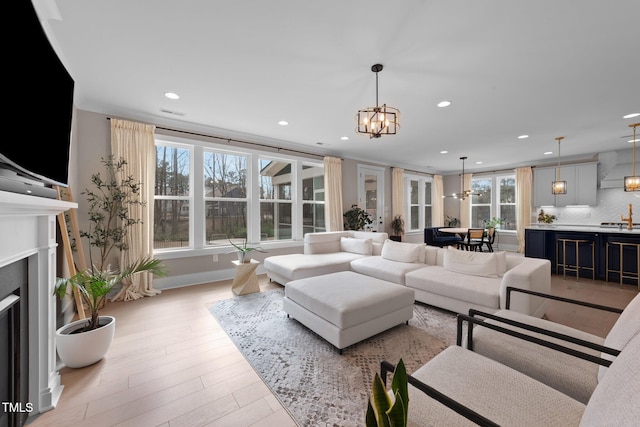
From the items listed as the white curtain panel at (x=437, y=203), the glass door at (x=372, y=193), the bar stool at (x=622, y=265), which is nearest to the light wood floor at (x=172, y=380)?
the bar stool at (x=622, y=265)

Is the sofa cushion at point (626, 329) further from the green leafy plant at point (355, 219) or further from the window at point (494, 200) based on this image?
the window at point (494, 200)

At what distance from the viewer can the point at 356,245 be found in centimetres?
467

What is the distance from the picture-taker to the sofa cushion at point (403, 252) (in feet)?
12.2

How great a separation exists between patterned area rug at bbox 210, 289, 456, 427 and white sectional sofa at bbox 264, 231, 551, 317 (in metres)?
0.32

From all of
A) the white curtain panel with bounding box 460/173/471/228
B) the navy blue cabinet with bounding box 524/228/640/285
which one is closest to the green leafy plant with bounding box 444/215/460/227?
the white curtain panel with bounding box 460/173/471/228

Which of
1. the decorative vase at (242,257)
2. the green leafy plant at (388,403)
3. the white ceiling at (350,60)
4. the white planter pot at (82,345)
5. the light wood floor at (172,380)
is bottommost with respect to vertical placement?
the light wood floor at (172,380)

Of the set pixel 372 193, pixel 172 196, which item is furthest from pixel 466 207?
pixel 172 196

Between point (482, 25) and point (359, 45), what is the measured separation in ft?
3.13

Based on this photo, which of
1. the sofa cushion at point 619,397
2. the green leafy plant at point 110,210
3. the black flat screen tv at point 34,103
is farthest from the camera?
the green leafy plant at point 110,210

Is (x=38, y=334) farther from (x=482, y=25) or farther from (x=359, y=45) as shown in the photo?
(x=482, y=25)

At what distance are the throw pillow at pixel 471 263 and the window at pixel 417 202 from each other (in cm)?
483

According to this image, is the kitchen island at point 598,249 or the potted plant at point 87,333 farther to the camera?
the kitchen island at point 598,249

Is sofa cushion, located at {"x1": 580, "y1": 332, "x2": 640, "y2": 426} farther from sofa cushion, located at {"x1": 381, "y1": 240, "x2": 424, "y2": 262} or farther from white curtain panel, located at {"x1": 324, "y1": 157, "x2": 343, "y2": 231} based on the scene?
white curtain panel, located at {"x1": 324, "y1": 157, "x2": 343, "y2": 231}

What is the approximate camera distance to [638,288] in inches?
156
